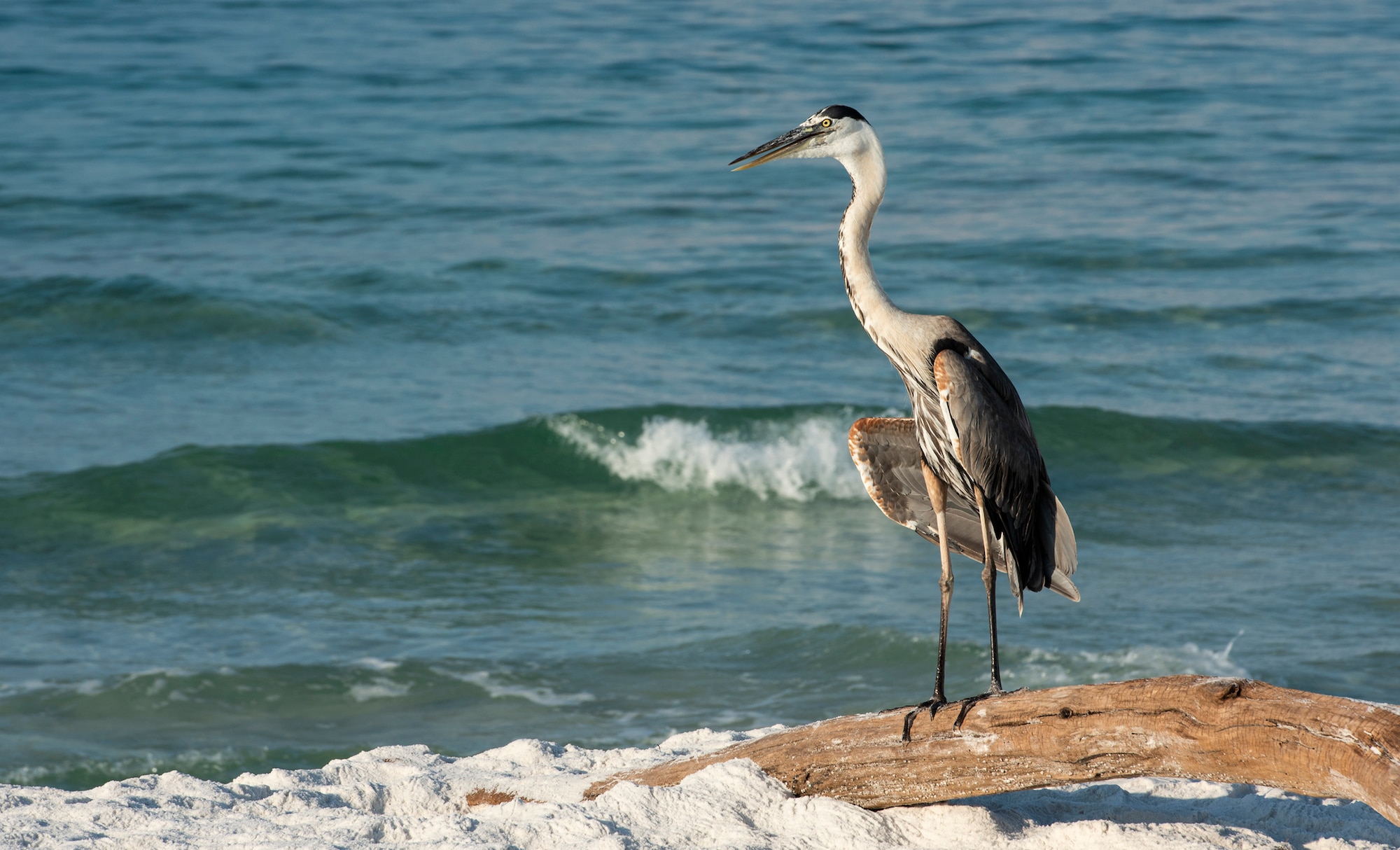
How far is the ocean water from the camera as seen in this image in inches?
269

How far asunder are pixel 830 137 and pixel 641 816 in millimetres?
2003

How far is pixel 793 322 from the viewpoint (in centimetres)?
1291

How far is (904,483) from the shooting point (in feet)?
15.1

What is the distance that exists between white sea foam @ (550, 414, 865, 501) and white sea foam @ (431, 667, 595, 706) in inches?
136

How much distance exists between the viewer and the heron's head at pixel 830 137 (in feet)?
13.5

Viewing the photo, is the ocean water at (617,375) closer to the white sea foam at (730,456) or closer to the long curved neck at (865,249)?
the white sea foam at (730,456)

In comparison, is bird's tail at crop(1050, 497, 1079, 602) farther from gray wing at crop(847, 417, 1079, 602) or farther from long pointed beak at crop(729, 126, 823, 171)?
long pointed beak at crop(729, 126, 823, 171)

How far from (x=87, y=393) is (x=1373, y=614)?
9211 millimetres

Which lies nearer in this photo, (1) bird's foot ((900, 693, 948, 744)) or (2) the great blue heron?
(1) bird's foot ((900, 693, 948, 744))

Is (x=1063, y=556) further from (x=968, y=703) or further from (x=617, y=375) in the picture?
(x=617, y=375)

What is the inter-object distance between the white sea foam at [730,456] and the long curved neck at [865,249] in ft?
18.4

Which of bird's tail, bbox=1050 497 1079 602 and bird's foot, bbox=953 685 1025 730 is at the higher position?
bird's tail, bbox=1050 497 1079 602

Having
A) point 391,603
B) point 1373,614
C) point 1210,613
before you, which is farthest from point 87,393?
point 1373,614

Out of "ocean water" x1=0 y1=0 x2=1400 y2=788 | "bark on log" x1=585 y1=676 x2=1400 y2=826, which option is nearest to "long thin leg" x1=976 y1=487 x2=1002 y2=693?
"bark on log" x1=585 y1=676 x2=1400 y2=826
